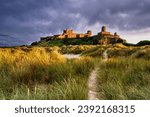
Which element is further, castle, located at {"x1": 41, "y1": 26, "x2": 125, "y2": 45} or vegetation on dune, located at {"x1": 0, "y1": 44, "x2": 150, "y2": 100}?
castle, located at {"x1": 41, "y1": 26, "x2": 125, "y2": 45}

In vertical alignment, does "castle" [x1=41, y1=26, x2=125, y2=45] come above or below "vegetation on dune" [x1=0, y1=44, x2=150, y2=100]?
above

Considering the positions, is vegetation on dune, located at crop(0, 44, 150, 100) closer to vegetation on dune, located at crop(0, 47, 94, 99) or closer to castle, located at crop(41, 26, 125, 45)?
vegetation on dune, located at crop(0, 47, 94, 99)

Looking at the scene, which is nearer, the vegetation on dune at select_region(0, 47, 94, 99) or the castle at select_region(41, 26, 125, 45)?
the vegetation on dune at select_region(0, 47, 94, 99)

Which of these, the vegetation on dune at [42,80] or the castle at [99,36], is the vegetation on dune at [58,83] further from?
the castle at [99,36]

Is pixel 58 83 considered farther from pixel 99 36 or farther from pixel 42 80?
pixel 99 36

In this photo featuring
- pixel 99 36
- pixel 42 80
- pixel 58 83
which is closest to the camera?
pixel 58 83

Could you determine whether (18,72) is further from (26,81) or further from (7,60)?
(7,60)

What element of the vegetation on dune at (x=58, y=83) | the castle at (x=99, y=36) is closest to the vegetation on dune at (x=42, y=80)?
the vegetation on dune at (x=58, y=83)

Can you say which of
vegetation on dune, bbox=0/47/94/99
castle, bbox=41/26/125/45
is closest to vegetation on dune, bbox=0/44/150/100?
vegetation on dune, bbox=0/47/94/99

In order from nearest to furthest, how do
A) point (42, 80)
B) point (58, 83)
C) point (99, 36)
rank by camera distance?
point (58, 83) → point (42, 80) → point (99, 36)

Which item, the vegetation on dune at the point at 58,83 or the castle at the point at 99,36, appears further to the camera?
the castle at the point at 99,36

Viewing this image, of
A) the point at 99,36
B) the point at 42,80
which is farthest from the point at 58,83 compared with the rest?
the point at 99,36

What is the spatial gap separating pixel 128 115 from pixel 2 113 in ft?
5.52

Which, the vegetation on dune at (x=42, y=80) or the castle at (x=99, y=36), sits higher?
the castle at (x=99, y=36)
